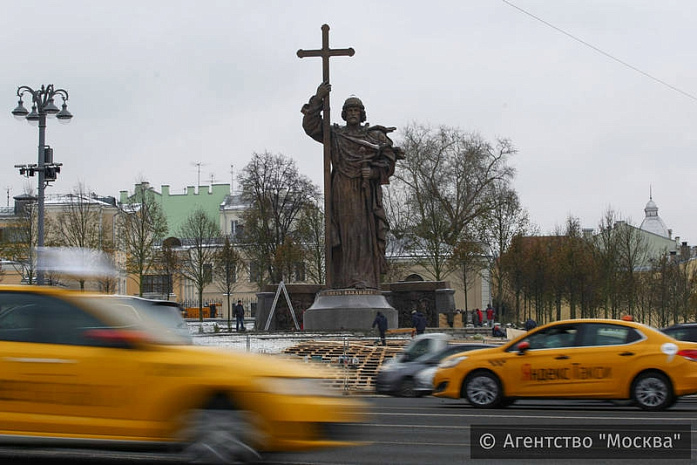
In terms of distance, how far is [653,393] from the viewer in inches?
605

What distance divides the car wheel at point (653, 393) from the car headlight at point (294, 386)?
823cm

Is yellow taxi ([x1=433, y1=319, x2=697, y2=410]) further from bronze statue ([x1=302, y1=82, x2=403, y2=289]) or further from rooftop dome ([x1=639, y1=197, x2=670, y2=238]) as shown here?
rooftop dome ([x1=639, y1=197, x2=670, y2=238])

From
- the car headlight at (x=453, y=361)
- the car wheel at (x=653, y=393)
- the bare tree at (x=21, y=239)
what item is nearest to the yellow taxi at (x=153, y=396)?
the car headlight at (x=453, y=361)

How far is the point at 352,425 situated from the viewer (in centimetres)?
861

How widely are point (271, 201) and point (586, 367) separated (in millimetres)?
54578

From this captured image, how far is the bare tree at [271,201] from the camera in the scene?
6838 centimetres

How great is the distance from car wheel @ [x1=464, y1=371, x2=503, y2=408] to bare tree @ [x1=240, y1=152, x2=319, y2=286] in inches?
2051

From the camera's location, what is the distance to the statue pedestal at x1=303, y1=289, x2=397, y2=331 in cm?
3506

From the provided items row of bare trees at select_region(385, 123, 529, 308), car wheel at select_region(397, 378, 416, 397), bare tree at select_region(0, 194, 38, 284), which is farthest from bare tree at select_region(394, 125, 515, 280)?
car wheel at select_region(397, 378, 416, 397)

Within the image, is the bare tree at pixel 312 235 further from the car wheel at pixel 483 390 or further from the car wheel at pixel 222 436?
the car wheel at pixel 222 436

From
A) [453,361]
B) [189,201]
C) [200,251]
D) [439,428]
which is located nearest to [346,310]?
[453,361]

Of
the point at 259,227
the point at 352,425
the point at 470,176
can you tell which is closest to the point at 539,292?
the point at 470,176

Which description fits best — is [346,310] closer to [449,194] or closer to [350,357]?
[350,357]

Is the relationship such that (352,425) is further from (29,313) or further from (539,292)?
(539,292)
